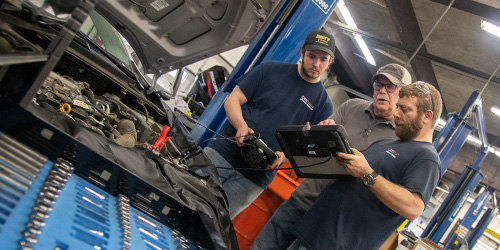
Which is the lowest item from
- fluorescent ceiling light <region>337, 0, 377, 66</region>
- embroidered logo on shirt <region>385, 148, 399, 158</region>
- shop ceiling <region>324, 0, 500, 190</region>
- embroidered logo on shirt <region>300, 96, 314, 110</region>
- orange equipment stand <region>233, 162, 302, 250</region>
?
orange equipment stand <region>233, 162, 302, 250</region>

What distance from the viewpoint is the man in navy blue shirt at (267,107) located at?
2.33 meters

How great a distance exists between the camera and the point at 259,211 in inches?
126

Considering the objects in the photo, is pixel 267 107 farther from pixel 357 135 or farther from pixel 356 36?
pixel 356 36

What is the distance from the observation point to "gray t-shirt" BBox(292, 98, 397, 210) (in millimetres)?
2107

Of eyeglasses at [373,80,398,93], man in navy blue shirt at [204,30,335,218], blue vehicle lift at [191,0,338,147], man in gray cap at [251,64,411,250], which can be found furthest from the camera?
blue vehicle lift at [191,0,338,147]

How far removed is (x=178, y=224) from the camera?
4.54 feet

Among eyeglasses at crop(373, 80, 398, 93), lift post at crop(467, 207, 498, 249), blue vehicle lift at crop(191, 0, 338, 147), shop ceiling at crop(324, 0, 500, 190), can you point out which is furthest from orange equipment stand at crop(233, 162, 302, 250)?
lift post at crop(467, 207, 498, 249)

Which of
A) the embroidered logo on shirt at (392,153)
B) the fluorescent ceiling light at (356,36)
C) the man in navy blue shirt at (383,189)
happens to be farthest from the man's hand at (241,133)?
the fluorescent ceiling light at (356,36)

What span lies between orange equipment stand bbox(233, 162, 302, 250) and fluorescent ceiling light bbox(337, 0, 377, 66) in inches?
234

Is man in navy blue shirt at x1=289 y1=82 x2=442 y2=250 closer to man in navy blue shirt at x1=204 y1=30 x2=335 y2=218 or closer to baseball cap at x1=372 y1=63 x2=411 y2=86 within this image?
baseball cap at x1=372 y1=63 x2=411 y2=86

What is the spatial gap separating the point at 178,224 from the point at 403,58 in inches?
393

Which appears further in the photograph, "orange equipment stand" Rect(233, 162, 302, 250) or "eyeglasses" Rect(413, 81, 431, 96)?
"orange equipment stand" Rect(233, 162, 302, 250)

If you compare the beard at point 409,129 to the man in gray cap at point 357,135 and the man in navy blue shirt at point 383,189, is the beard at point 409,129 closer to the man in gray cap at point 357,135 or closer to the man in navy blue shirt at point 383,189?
the man in navy blue shirt at point 383,189

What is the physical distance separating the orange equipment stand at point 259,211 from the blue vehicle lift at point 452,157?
3.98 meters
